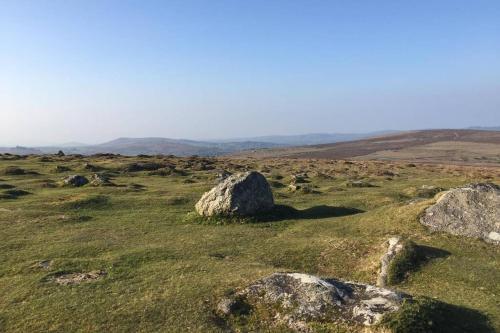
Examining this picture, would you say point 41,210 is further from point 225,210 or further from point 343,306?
point 343,306

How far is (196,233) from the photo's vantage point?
3356cm

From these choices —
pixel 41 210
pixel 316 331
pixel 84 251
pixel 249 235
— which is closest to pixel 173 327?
pixel 316 331

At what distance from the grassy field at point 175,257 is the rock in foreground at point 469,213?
992mm

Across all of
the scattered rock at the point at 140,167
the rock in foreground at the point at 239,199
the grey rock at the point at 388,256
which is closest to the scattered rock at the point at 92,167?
→ the scattered rock at the point at 140,167

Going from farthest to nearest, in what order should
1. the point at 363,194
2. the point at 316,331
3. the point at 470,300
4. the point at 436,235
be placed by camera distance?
the point at 363,194 < the point at 436,235 < the point at 470,300 < the point at 316,331

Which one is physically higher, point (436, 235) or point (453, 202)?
point (453, 202)

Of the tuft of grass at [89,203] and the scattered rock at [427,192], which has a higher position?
the tuft of grass at [89,203]

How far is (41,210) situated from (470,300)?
3505cm

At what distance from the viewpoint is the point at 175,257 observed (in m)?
27.3

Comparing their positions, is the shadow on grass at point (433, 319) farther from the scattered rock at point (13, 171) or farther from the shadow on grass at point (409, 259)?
the scattered rock at point (13, 171)

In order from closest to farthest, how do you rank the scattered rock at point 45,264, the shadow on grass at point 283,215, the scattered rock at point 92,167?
the scattered rock at point 45,264
the shadow on grass at point 283,215
the scattered rock at point 92,167

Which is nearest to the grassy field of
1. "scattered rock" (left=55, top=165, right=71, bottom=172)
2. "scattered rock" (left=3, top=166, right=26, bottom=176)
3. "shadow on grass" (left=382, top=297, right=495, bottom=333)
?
"shadow on grass" (left=382, top=297, right=495, bottom=333)

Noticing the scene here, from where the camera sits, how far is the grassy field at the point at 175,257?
19.1 m

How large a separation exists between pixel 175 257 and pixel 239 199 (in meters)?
11.8
